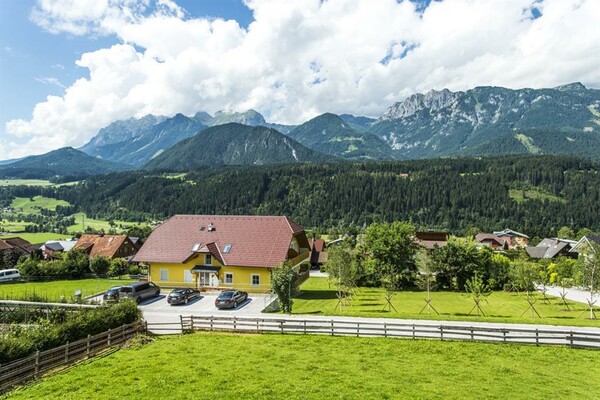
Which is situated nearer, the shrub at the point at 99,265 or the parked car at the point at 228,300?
the parked car at the point at 228,300

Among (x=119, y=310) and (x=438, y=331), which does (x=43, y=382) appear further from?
(x=438, y=331)

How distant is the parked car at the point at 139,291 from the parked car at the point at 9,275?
100ft

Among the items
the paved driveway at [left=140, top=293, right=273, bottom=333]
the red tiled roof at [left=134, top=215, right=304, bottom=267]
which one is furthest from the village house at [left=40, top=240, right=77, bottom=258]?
the paved driveway at [left=140, top=293, right=273, bottom=333]

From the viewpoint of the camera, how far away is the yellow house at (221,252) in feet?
147

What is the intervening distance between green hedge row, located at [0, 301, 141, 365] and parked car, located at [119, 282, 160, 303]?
475 inches

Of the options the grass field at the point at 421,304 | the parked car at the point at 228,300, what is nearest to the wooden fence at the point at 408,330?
the grass field at the point at 421,304

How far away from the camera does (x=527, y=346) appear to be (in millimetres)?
21875

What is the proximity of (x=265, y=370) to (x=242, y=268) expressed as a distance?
1102 inches

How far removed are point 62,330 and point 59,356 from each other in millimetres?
1978

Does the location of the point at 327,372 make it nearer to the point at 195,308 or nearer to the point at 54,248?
the point at 195,308

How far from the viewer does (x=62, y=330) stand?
20094 millimetres

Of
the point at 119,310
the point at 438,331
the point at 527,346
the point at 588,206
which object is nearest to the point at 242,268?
the point at 119,310

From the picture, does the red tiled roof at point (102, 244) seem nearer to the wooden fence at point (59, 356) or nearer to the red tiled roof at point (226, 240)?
the red tiled roof at point (226, 240)

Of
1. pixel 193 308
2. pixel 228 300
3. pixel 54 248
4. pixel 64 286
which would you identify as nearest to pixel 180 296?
pixel 193 308
